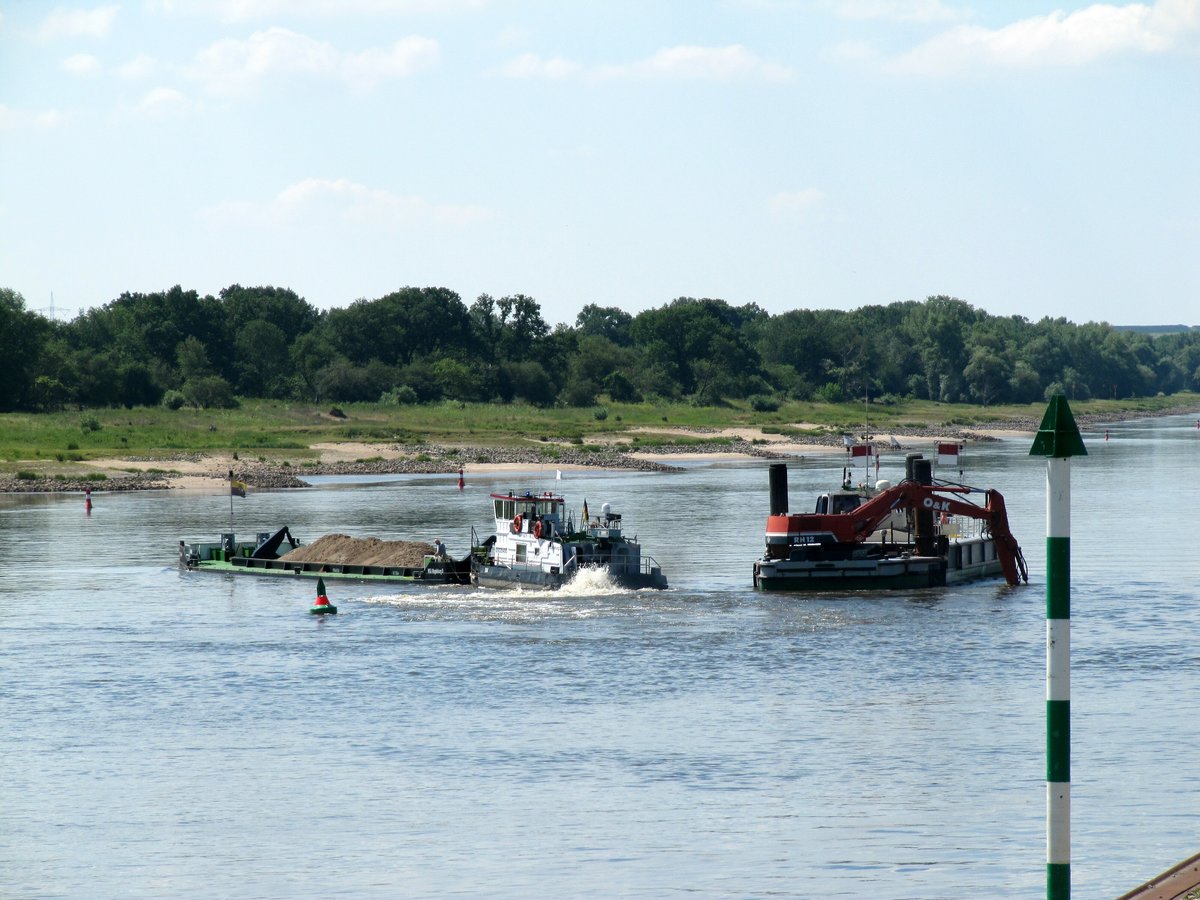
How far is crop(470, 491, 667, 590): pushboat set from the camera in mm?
56375

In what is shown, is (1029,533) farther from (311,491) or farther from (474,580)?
(311,491)

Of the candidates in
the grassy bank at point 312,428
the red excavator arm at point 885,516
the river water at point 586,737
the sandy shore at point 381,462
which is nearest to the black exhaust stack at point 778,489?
the red excavator arm at point 885,516

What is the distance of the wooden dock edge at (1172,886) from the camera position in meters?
16.4

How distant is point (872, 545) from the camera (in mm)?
59719

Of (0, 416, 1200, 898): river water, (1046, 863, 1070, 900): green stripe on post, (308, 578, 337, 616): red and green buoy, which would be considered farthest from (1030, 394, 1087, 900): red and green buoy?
(308, 578, 337, 616): red and green buoy

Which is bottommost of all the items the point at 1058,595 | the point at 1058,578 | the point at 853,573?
the point at 853,573

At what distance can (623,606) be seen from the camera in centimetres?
5278

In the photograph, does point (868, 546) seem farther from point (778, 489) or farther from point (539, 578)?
point (539, 578)

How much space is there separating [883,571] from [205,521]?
45574 mm

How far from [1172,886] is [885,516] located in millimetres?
40739

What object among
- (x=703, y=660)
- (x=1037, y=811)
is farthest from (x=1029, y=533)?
(x=1037, y=811)

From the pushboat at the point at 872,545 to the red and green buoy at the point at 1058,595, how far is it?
43.1m

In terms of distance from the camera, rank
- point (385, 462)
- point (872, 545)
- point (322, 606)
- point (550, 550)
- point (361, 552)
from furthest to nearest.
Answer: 1. point (385, 462)
2. point (361, 552)
3. point (872, 545)
4. point (550, 550)
5. point (322, 606)

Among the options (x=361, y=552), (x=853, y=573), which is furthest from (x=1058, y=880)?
(x=361, y=552)
